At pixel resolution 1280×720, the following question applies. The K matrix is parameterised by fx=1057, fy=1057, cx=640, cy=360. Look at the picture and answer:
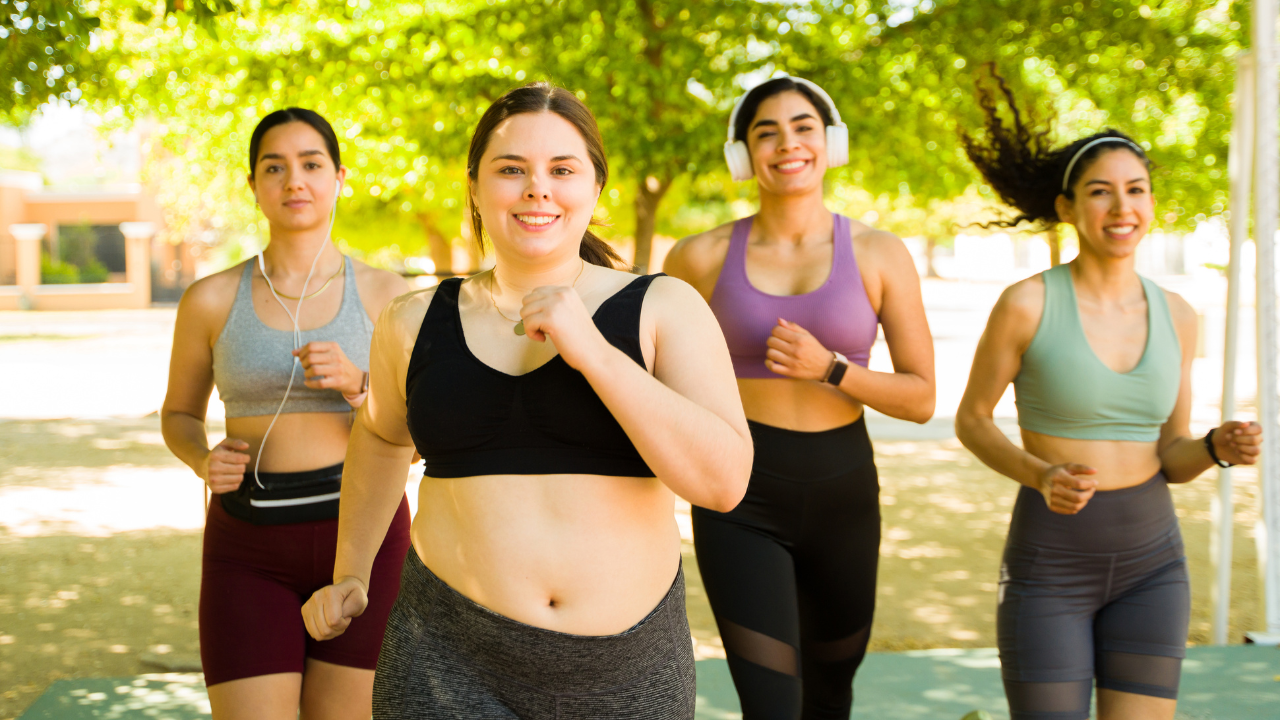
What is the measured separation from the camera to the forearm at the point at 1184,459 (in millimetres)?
2961

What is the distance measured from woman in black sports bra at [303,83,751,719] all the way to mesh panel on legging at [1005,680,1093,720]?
127 cm

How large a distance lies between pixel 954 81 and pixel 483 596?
854cm

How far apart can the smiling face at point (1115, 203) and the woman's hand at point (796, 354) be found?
2.90 feet

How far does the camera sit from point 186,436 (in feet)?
10.4

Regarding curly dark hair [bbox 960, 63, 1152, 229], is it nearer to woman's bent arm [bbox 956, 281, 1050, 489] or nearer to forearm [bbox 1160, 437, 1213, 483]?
woman's bent arm [bbox 956, 281, 1050, 489]

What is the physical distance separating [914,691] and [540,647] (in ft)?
10.5

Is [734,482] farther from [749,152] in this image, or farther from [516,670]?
[749,152]

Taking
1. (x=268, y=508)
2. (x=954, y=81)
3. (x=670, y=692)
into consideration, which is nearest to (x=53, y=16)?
(x=268, y=508)

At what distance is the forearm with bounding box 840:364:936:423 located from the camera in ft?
10.2

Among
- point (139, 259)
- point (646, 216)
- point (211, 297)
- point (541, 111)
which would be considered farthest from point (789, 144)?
point (139, 259)

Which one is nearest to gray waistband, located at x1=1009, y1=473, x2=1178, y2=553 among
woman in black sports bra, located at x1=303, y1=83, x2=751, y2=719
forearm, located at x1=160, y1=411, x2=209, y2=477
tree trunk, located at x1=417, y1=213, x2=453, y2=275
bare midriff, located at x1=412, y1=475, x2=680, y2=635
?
woman in black sports bra, located at x1=303, y1=83, x2=751, y2=719

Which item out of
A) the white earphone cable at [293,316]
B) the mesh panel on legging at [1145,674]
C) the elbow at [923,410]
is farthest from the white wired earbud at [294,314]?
the mesh panel on legging at [1145,674]

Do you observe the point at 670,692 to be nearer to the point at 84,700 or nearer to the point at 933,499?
the point at 84,700

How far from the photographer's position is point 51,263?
4300 centimetres
